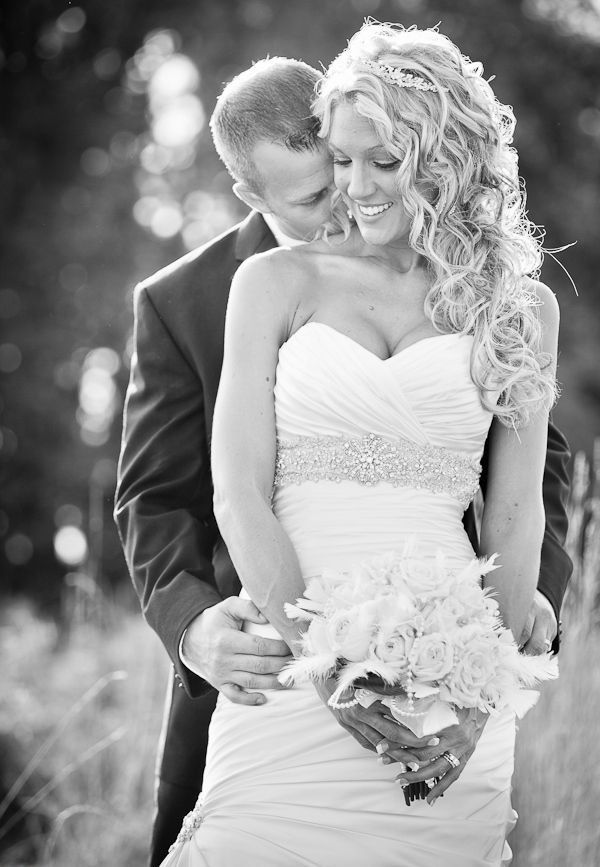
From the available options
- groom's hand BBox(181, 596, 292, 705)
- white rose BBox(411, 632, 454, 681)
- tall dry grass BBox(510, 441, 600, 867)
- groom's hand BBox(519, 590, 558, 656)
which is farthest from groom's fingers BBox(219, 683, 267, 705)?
tall dry grass BBox(510, 441, 600, 867)

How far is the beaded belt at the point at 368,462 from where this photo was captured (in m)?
3.04

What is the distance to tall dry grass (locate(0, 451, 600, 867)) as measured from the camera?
4.52 m

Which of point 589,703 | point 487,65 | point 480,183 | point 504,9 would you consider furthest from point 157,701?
point 504,9

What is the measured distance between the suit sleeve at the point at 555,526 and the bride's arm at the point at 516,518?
0.91 feet

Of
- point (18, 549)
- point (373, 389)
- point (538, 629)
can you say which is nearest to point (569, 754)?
point (538, 629)

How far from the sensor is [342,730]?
2.95m

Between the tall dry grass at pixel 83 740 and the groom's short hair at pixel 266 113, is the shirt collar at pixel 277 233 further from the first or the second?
the tall dry grass at pixel 83 740

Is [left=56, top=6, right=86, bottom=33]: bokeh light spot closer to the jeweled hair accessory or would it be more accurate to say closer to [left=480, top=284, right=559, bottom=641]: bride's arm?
the jeweled hair accessory

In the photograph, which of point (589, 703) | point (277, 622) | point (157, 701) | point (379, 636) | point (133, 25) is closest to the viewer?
point (379, 636)

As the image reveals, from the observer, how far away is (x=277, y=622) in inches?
116

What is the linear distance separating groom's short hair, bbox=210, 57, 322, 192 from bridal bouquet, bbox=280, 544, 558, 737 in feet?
4.91

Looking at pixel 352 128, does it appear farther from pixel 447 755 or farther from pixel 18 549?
pixel 18 549

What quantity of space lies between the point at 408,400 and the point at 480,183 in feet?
2.38

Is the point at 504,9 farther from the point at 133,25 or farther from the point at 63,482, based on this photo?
the point at 63,482
